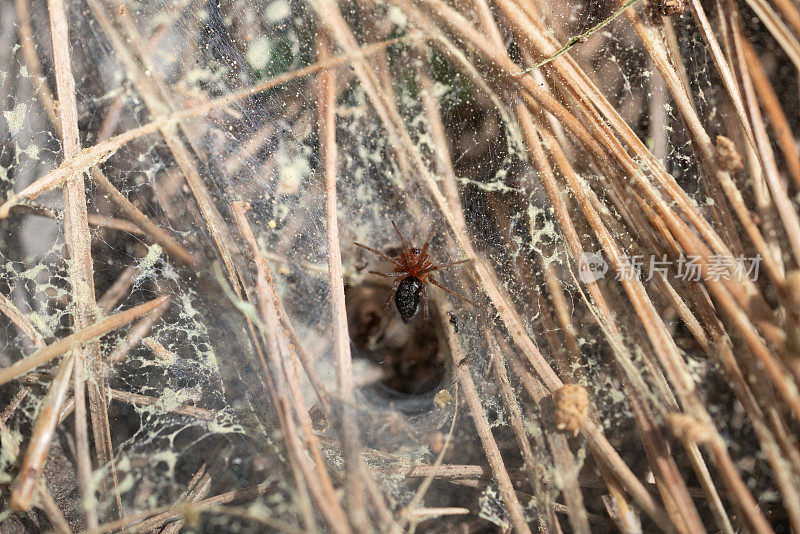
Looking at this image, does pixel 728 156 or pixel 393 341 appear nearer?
pixel 728 156

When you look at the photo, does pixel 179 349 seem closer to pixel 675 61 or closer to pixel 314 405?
pixel 314 405

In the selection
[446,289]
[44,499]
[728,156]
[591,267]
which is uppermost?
[728,156]

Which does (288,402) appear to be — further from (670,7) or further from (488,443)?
(670,7)

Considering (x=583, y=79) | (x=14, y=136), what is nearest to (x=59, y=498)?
(x=14, y=136)

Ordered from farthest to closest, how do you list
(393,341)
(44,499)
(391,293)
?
(393,341)
(391,293)
(44,499)

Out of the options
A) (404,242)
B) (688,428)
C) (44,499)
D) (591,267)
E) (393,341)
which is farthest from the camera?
(393,341)

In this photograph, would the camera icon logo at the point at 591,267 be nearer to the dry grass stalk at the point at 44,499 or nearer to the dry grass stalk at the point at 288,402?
the dry grass stalk at the point at 288,402

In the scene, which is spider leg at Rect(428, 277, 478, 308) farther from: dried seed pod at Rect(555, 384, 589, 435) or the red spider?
dried seed pod at Rect(555, 384, 589, 435)

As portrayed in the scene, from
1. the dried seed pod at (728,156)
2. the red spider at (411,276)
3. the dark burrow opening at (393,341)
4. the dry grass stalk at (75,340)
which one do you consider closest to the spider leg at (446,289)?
the red spider at (411,276)

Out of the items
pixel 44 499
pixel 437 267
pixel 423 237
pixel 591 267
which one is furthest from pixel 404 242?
pixel 44 499
